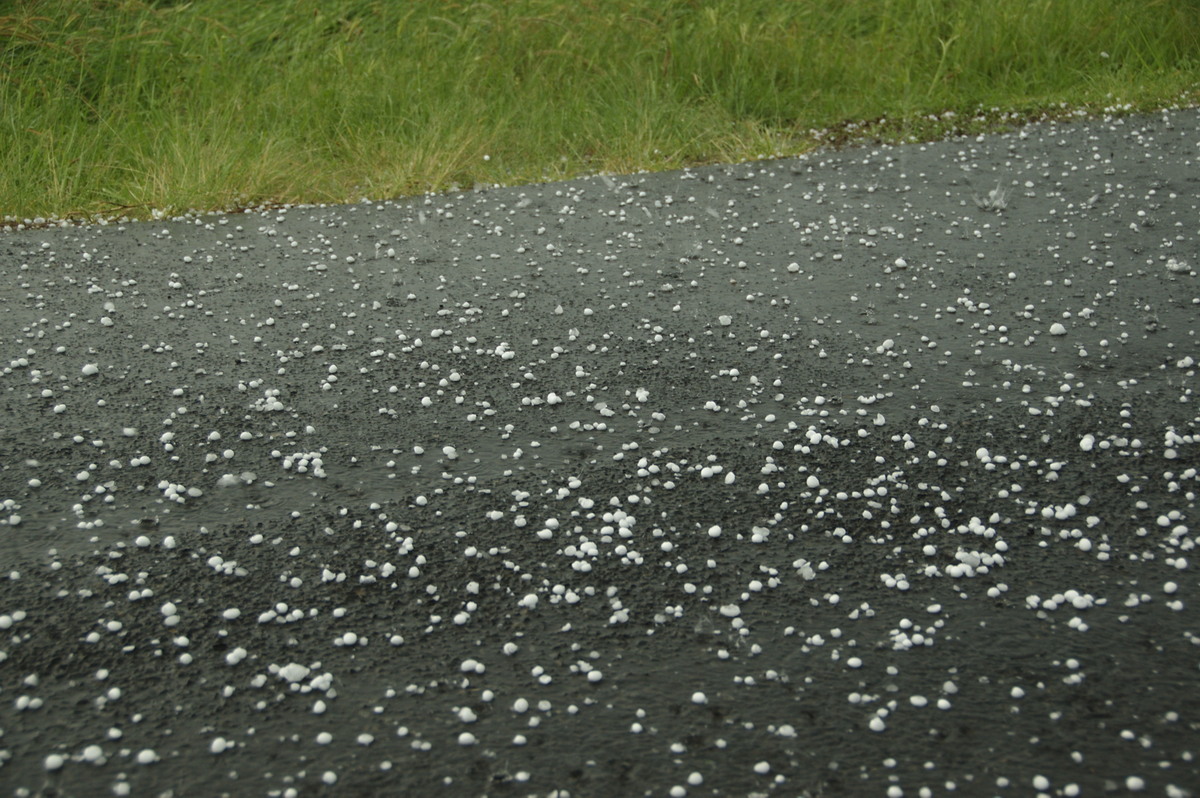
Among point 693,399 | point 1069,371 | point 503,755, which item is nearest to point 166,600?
point 503,755

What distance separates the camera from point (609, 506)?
328 cm

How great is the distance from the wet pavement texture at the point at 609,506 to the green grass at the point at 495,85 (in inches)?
37.3

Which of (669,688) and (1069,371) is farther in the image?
(1069,371)

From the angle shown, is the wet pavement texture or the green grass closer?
the wet pavement texture

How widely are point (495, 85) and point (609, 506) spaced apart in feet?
16.3

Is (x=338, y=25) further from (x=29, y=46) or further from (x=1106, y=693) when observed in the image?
(x=1106, y=693)

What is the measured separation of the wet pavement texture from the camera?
2.39 m

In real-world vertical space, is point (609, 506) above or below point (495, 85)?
below

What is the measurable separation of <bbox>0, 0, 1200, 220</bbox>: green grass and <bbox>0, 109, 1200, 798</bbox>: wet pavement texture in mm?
946

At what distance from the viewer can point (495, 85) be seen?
24.4ft

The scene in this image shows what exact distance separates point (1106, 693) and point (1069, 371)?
1848 millimetres

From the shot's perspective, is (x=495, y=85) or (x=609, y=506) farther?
(x=495, y=85)

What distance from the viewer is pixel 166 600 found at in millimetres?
2855

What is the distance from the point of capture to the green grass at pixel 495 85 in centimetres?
639
